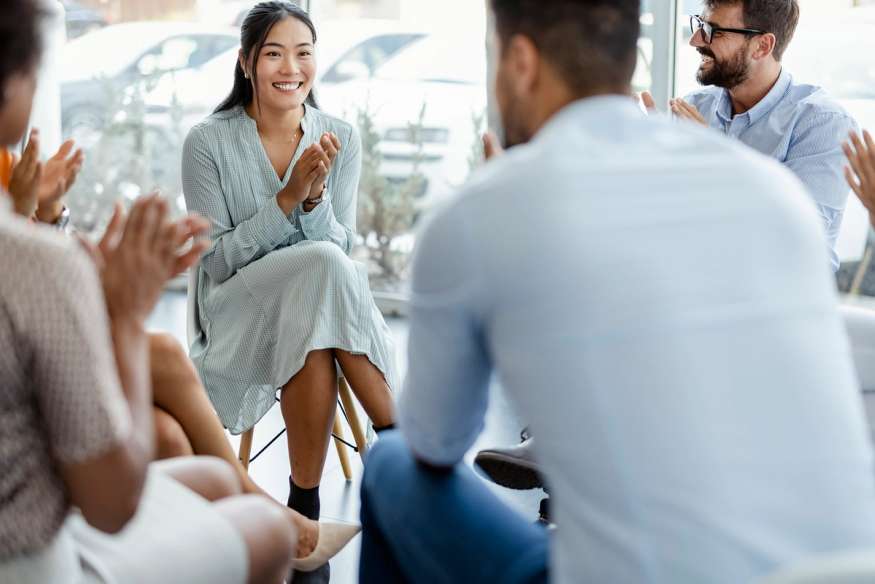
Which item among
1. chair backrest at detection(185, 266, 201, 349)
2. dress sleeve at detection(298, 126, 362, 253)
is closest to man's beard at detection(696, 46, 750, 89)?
dress sleeve at detection(298, 126, 362, 253)

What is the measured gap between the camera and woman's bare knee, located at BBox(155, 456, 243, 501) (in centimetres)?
170

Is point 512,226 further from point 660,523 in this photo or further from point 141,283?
point 141,283

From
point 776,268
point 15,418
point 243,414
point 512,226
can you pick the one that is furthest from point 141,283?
point 243,414

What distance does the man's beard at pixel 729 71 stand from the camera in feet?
9.78

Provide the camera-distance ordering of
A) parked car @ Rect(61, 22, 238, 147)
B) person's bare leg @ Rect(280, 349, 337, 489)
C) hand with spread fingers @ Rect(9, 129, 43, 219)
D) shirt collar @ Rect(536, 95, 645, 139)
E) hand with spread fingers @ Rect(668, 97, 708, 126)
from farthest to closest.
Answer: parked car @ Rect(61, 22, 238, 147) < hand with spread fingers @ Rect(668, 97, 708, 126) < person's bare leg @ Rect(280, 349, 337, 489) < hand with spread fingers @ Rect(9, 129, 43, 219) < shirt collar @ Rect(536, 95, 645, 139)

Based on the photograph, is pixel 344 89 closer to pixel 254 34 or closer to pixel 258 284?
pixel 254 34

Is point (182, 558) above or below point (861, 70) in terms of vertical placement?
below

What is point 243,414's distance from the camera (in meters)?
2.75

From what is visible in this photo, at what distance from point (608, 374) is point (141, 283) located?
23.0 inches

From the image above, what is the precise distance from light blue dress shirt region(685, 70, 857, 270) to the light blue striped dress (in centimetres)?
115

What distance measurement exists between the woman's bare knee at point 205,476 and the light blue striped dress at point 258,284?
0.89m

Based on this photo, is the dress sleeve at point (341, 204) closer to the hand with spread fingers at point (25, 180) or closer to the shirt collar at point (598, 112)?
the hand with spread fingers at point (25, 180)

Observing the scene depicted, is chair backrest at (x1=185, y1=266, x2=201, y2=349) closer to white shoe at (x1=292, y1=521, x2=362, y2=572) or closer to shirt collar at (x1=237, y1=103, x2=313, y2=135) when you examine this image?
shirt collar at (x1=237, y1=103, x2=313, y2=135)

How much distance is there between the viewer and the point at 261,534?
1.51 meters
